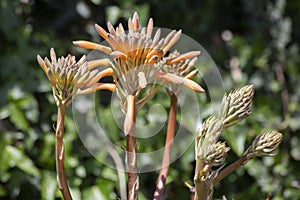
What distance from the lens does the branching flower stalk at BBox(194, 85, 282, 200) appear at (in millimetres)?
521

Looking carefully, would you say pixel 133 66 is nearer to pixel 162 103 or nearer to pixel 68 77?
pixel 68 77

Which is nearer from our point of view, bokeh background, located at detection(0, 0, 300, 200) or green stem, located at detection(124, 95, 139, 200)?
green stem, located at detection(124, 95, 139, 200)

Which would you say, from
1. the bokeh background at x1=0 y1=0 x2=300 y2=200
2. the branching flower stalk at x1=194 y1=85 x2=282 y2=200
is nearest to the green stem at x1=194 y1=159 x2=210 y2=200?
the branching flower stalk at x1=194 y1=85 x2=282 y2=200

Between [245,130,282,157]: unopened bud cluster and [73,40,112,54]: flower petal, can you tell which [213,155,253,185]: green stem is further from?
[73,40,112,54]: flower petal

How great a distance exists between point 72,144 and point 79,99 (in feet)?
0.34

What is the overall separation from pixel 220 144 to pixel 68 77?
14cm

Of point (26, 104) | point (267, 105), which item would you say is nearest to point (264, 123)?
point (267, 105)

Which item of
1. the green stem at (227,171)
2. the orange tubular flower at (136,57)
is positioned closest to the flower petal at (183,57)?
the orange tubular flower at (136,57)

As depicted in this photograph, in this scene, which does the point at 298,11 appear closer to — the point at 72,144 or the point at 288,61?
the point at 288,61

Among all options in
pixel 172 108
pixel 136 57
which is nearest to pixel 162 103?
pixel 172 108

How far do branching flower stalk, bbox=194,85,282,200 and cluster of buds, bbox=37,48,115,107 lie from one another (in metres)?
0.10

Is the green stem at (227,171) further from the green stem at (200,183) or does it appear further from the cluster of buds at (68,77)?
the cluster of buds at (68,77)

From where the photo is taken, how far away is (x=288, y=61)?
1.75 metres

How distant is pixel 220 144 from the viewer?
53 centimetres
